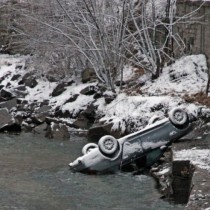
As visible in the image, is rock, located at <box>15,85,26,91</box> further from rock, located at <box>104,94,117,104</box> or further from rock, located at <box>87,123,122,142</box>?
rock, located at <box>87,123,122,142</box>

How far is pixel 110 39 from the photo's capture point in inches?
838

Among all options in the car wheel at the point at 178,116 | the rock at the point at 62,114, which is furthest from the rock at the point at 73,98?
the car wheel at the point at 178,116

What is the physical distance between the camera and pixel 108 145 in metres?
13.4

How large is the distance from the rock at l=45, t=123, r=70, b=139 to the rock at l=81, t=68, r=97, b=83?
433 cm

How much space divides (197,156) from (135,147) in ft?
5.52

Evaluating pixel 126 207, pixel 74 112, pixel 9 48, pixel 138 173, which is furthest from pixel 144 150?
pixel 9 48

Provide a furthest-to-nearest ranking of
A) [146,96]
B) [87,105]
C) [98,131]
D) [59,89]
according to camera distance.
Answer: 1. [59,89]
2. [87,105]
3. [146,96]
4. [98,131]

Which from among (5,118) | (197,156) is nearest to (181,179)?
(197,156)

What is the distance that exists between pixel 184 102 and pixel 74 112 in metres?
4.75

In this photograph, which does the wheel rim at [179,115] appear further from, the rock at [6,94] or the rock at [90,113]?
the rock at [6,94]

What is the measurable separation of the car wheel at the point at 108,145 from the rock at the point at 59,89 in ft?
33.0

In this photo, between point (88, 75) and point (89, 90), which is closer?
point (89, 90)

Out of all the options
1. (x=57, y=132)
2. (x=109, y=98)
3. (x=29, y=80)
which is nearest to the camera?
(x=57, y=132)

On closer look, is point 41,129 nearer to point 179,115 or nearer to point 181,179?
point 179,115
